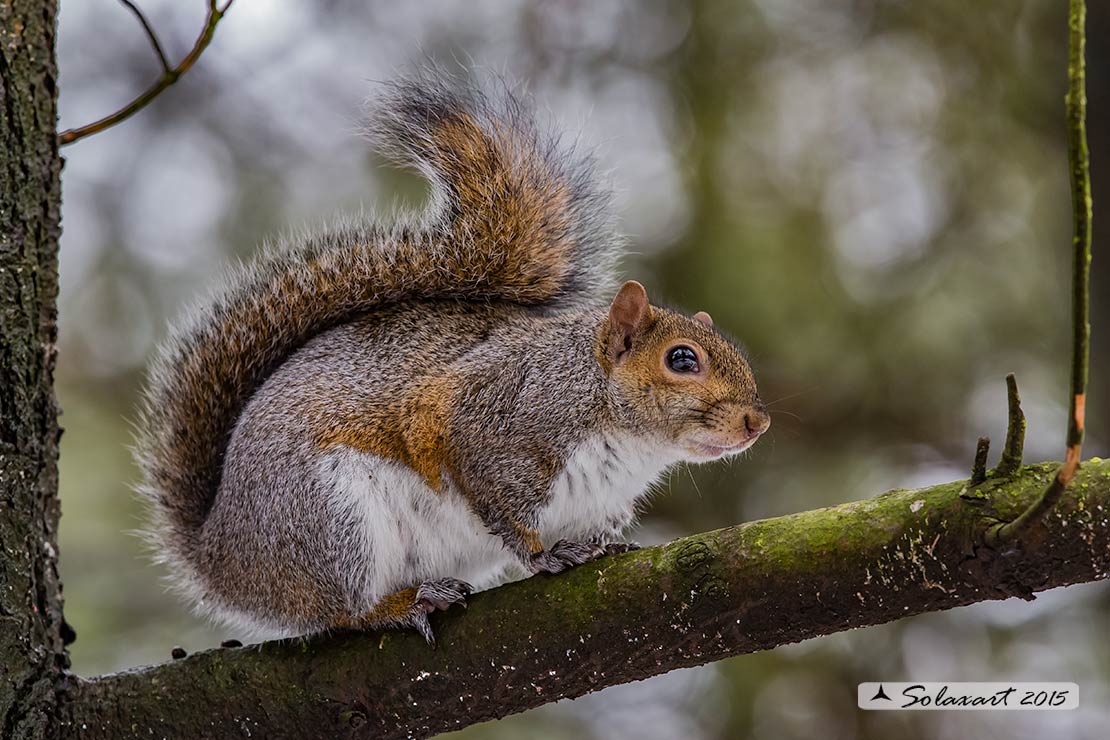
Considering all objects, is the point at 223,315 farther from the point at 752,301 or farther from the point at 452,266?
the point at 752,301

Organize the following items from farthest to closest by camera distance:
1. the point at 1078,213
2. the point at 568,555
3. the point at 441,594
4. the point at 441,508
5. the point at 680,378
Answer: the point at 680,378, the point at 441,508, the point at 441,594, the point at 568,555, the point at 1078,213

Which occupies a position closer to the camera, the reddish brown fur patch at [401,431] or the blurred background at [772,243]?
the reddish brown fur patch at [401,431]

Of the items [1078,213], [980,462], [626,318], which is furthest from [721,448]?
[1078,213]

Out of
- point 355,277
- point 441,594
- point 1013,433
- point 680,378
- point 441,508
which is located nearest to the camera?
point 1013,433

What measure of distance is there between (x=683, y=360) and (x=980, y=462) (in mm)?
1121

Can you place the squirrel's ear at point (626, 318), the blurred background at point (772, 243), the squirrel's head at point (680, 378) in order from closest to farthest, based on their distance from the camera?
A: the squirrel's head at point (680, 378) < the squirrel's ear at point (626, 318) < the blurred background at point (772, 243)

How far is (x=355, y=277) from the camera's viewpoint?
3.11m

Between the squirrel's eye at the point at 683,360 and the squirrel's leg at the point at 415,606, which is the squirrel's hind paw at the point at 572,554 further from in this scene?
the squirrel's eye at the point at 683,360

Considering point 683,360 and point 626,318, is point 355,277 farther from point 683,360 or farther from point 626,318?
point 683,360

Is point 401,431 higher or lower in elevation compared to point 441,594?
higher

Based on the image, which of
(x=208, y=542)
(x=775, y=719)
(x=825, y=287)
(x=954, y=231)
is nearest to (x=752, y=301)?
(x=825, y=287)

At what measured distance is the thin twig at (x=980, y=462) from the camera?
179 cm

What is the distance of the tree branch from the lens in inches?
74.4

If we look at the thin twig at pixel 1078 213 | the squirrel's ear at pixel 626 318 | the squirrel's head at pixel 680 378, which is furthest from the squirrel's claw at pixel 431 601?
the thin twig at pixel 1078 213
